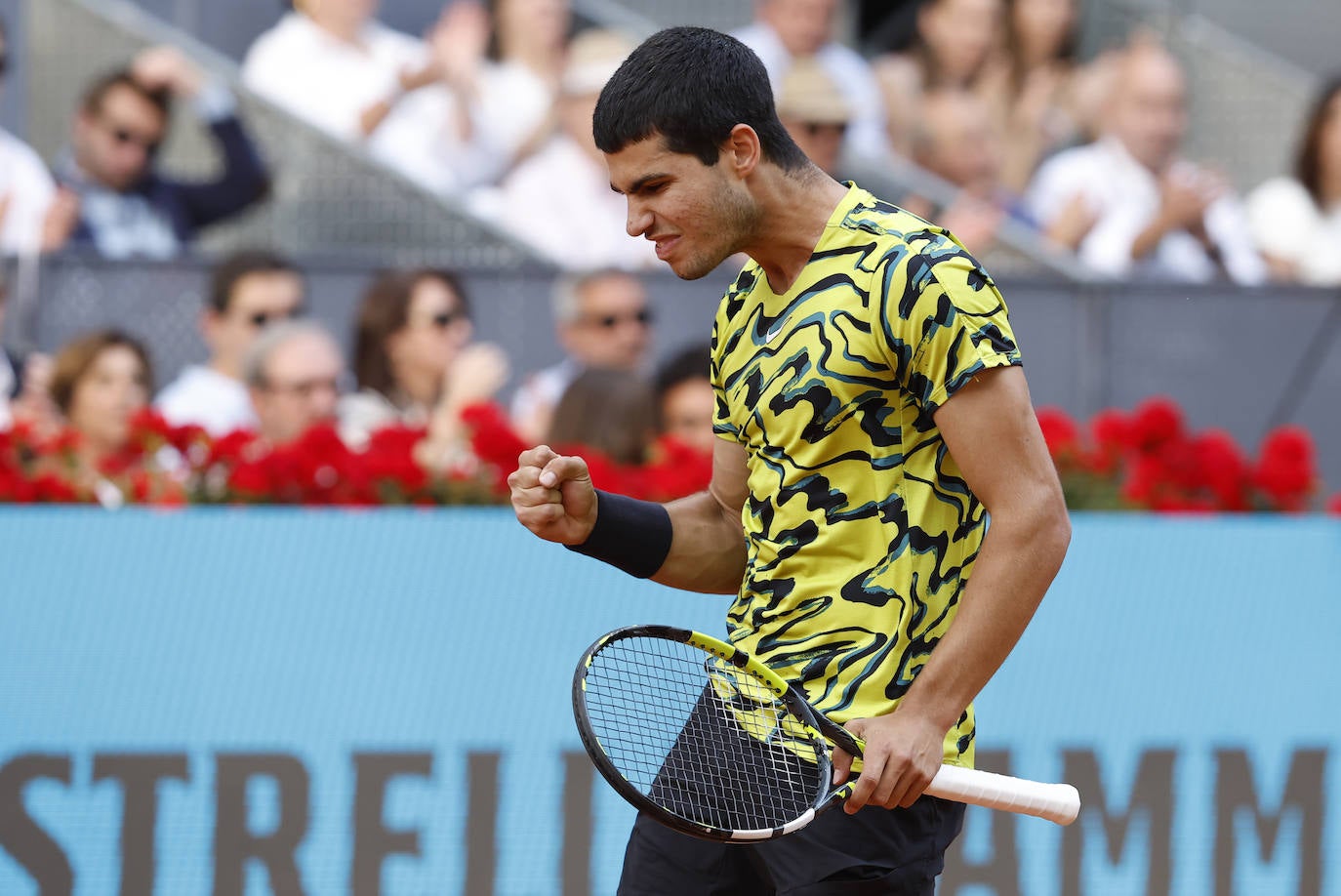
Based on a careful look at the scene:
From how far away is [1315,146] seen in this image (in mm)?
7816

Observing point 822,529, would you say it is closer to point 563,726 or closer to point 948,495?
point 948,495

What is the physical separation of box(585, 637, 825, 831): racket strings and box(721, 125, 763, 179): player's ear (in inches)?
25.6

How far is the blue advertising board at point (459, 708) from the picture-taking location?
13.4ft

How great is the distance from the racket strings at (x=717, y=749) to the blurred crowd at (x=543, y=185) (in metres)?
2.06

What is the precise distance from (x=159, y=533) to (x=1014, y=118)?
522cm

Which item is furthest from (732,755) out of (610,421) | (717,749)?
(610,421)

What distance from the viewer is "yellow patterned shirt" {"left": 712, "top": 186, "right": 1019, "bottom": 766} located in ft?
7.41

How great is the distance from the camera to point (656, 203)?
2.35 metres

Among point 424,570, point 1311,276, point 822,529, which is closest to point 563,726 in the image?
point 424,570

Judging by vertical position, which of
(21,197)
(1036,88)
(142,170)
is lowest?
(21,197)

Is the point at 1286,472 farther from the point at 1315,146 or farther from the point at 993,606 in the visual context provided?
the point at 1315,146

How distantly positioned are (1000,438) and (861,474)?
8.3 inches

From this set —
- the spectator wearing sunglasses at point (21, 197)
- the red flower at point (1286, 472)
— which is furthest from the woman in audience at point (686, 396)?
the spectator wearing sunglasses at point (21, 197)

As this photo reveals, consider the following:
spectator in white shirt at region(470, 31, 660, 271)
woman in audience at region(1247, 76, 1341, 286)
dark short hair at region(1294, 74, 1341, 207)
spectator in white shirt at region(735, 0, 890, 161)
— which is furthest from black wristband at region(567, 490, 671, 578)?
dark short hair at region(1294, 74, 1341, 207)
